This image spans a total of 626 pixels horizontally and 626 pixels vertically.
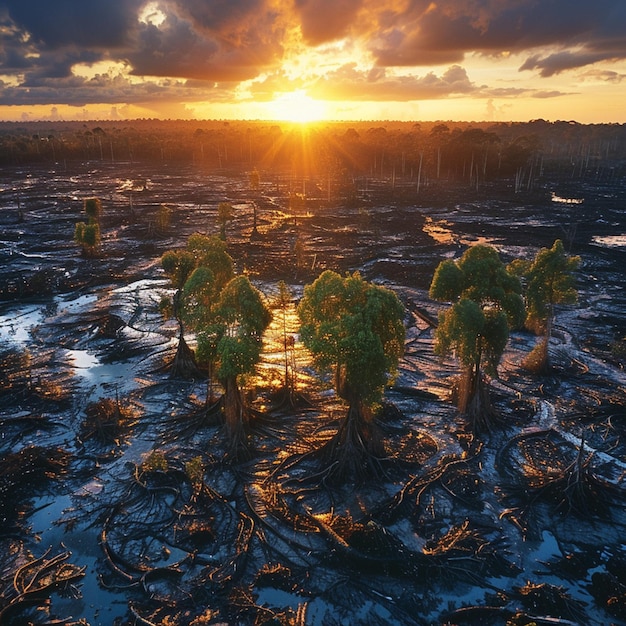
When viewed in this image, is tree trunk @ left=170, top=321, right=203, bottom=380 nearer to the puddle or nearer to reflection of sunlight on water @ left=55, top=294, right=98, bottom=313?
the puddle

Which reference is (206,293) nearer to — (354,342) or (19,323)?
(354,342)

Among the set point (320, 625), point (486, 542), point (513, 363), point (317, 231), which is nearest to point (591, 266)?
point (513, 363)

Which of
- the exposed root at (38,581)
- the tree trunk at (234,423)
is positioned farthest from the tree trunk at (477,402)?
the exposed root at (38,581)

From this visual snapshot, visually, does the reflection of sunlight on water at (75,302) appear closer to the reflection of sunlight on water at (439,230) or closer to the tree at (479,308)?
the tree at (479,308)

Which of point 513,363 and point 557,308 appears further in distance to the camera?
point 557,308

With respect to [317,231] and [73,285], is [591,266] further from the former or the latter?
[73,285]

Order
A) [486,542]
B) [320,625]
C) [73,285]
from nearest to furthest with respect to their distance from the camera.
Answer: [320,625], [486,542], [73,285]

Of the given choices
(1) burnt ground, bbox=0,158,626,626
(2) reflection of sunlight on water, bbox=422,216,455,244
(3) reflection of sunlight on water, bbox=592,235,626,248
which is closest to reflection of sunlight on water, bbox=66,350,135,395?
(1) burnt ground, bbox=0,158,626,626
